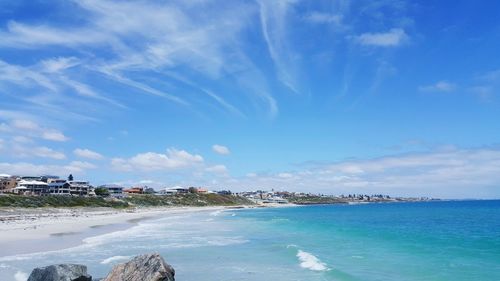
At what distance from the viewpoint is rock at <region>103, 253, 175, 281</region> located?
11922 mm

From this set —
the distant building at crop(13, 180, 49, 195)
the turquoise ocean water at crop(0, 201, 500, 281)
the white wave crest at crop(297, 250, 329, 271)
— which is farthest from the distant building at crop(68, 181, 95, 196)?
the white wave crest at crop(297, 250, 329, 271)

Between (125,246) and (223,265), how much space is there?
11884 mm

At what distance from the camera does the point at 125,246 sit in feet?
112

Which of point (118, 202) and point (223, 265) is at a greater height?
point (118, 202)

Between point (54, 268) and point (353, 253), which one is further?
point (353, 253)

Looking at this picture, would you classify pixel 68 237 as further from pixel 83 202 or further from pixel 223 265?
pixel 83 202

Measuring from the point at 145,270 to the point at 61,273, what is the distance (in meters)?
3.31

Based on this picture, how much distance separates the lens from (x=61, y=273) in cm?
1382

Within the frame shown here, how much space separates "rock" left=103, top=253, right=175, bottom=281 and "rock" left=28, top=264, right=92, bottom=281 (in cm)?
185

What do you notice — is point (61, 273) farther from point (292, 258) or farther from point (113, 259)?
point (292, 258)

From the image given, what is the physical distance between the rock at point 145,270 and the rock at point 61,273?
185 centimetres

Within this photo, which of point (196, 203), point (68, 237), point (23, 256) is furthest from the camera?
point (196, 203)

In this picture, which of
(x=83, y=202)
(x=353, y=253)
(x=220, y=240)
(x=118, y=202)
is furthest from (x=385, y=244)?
(x=118, y=202)

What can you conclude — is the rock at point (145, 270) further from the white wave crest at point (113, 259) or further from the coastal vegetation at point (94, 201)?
the coastal vegetation at point (94, 201)
